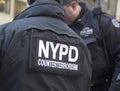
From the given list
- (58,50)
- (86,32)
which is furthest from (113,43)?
(58,50)

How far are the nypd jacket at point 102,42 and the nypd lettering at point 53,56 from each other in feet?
4.46

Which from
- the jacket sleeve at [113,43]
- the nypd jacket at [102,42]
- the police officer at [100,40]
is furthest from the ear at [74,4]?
the jacket sleeve at [113,43]

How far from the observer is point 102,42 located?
3.94 metres

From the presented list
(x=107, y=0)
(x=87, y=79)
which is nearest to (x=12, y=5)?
(x=107, y=0)

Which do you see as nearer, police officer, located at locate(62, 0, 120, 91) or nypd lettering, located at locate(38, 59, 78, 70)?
nypd lettering, located at locate(38, 59, 78, 70)

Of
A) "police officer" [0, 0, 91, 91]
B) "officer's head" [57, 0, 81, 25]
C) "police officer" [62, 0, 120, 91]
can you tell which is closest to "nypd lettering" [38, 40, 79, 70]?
"police officer" [0, 0, 91, 91]

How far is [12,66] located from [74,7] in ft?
5.27

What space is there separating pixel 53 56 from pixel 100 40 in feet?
4.96

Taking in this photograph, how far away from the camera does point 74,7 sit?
383cm

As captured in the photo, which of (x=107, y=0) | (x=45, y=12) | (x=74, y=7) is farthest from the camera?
(x=107, y=0)

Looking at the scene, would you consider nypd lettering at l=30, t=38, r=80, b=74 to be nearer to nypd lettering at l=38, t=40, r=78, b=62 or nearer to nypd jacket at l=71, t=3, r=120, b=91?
nypd lettering at l=38, t=40, r=78, b=62

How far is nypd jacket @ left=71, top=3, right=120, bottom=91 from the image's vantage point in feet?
12.8

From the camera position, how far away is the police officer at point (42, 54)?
2.35m

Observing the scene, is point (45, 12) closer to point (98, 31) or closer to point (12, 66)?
point (12, 66)
